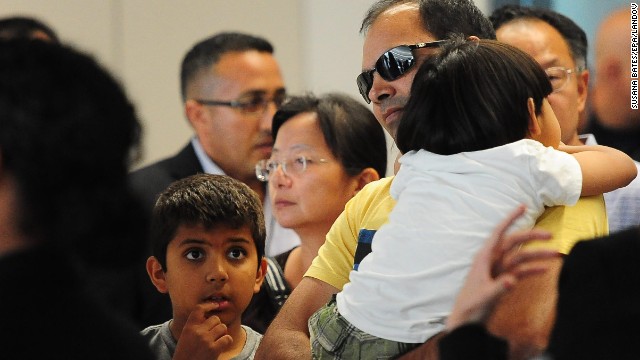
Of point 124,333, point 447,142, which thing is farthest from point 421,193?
point 124,333

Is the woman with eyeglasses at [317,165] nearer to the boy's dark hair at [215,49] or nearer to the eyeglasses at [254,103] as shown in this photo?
the eyeglasses at [254,103]

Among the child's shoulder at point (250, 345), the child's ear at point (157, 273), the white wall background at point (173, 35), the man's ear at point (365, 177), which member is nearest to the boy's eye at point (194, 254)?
the child's ear at point (157, 273)

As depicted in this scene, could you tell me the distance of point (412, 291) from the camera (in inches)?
79.0

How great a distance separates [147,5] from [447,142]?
4100 millimetres

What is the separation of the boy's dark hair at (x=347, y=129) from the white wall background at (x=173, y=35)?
216cm

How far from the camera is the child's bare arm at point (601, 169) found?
2.08m

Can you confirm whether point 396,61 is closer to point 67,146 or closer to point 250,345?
point 250,345

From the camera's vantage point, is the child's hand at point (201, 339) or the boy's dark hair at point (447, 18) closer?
the child's hand at point (201, 339)

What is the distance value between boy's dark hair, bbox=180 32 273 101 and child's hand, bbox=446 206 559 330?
3008 mm

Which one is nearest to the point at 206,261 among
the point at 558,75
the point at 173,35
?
the point at 558,75

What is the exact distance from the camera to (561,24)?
356 centimetres

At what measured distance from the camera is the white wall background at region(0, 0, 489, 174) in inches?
224

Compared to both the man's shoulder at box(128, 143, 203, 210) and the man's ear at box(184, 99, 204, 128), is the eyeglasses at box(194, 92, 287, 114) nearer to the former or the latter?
the man's ear at box(184, 99, 204, 128)

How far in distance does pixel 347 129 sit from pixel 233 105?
135 centimetres
